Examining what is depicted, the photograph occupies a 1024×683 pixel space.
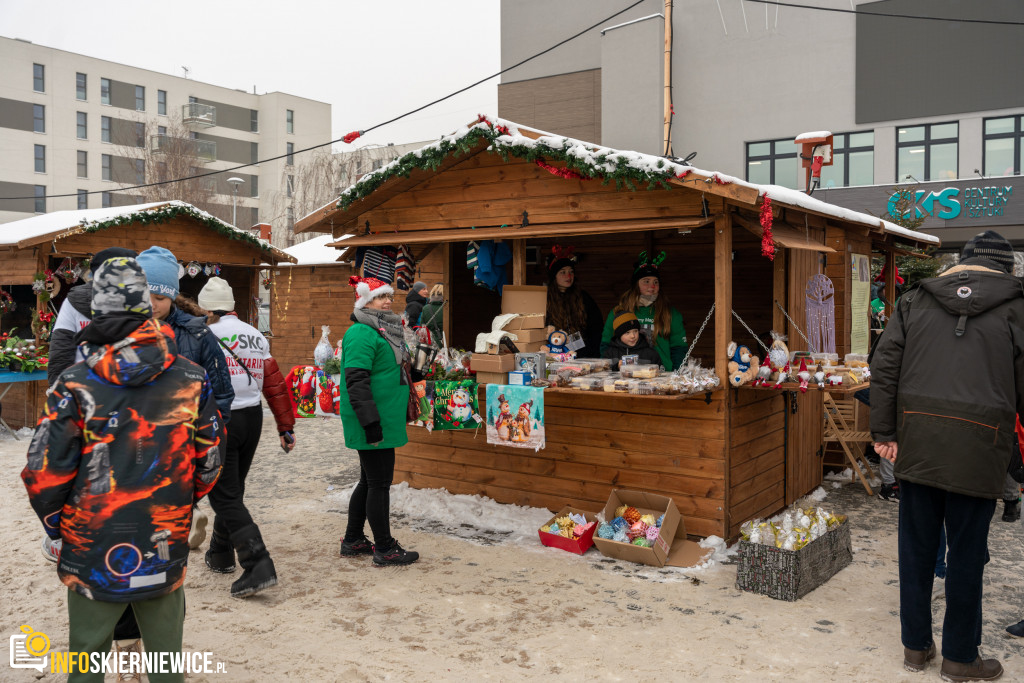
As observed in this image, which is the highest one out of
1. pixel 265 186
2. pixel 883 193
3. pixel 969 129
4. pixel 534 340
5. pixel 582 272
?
pixel 265 186

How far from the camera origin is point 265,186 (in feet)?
173

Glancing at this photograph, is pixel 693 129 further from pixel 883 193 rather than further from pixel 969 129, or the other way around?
pixel 969 129

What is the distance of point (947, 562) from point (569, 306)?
4432 millimetres

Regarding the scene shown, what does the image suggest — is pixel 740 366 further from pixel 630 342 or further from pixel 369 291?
pixel 369 291

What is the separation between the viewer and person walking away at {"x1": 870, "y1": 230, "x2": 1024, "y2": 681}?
3.51 meters

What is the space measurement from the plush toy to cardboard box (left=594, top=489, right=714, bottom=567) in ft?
3.28

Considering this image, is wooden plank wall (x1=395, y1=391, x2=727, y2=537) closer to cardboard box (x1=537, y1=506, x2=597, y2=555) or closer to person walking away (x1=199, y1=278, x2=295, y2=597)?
cardboard box (x1=537, y1=506, x2=597, y2=555)

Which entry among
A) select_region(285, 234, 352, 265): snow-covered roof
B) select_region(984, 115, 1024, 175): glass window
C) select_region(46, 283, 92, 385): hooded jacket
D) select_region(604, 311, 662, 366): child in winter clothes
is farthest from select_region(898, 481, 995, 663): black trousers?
select_region(984, 115, 1024, 175): glass window

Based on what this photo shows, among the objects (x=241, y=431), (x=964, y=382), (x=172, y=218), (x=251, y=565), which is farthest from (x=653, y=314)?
(x=172, y=218)

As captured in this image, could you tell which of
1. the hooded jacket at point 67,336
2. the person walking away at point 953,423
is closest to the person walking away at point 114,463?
the hooded jacket at point 67,336

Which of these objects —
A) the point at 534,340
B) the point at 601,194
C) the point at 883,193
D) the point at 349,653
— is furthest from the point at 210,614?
the point at 883,193

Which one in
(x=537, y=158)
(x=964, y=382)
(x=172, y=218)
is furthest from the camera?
(x=172, y=218)

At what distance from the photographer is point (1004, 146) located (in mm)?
22016

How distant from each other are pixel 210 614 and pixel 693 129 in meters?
24.8
